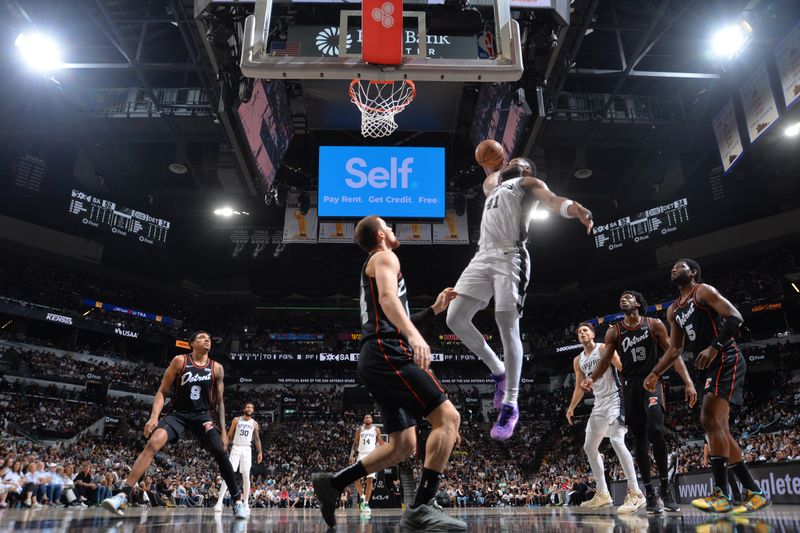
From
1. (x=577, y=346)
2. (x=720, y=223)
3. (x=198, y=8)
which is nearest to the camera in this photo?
(x=198, y=8)

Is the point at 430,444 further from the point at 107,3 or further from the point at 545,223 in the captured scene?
the point at 545,223

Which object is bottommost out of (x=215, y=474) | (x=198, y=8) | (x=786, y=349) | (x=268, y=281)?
(x=215, y=474)

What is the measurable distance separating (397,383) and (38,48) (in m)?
12.9

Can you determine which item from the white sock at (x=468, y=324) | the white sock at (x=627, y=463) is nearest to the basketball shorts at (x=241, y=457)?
the white sock at (x=627, y=463)

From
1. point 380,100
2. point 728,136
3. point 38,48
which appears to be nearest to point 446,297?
point 380,100

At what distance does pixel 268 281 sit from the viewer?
32.0 m

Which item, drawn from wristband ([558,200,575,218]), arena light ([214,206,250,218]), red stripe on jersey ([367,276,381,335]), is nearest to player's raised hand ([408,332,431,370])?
red stripe on jersey ([367,276,381,335])

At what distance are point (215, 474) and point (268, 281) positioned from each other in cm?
1181

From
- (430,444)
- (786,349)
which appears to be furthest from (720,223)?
(430,444)

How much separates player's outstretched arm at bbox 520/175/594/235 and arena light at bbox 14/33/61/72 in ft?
40.5

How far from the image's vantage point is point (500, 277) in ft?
13.5

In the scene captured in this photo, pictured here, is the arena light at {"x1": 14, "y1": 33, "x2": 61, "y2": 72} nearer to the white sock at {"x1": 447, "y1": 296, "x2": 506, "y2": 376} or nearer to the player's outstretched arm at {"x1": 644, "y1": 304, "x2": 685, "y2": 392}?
the white sock at {"x1": 447, "y1": 296, "x2": 506, "y2": 376}

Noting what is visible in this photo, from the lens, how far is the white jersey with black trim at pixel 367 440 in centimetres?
1127

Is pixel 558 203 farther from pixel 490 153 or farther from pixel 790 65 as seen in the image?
pixel 790 65
